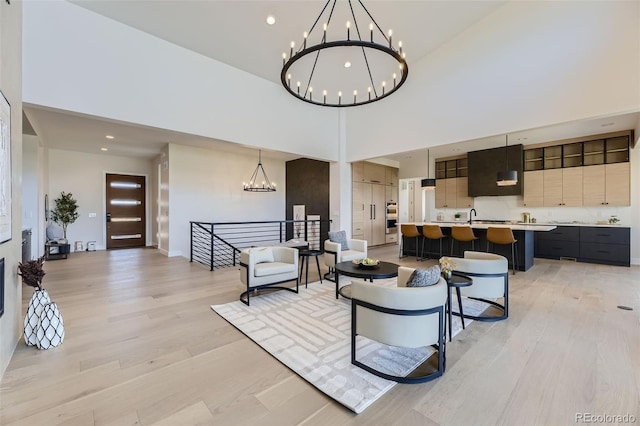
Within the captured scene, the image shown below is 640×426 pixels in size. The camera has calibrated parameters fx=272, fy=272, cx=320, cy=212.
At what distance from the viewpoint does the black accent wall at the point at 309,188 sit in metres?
8.65

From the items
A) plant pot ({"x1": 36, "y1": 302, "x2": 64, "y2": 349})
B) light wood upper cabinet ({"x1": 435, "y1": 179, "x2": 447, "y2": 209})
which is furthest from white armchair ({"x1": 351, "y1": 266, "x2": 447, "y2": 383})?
light wood upper cabinet ({"x1": 435, "y1": 179, "x2": 447, "y2": 209})

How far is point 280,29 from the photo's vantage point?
16.0 feet

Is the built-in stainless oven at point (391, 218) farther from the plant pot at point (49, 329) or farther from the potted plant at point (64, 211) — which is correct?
the potted plant at point (64, 211)

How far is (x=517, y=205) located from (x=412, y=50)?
5.26 meters

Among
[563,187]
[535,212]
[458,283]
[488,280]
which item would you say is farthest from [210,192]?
[563,187]

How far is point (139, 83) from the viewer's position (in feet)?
15.2

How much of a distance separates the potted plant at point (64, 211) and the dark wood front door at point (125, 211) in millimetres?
1000

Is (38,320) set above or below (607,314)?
above

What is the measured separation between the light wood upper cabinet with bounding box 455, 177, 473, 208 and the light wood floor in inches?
197

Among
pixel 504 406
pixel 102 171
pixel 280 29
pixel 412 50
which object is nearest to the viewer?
pixel 504 406

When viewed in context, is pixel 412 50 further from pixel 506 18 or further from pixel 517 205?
pixel 517 205

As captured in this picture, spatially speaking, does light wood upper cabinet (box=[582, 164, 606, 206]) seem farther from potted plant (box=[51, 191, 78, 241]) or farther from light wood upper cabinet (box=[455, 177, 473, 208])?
potted plant (box=[51, 191, 78, 241])

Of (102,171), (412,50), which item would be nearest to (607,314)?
(412,50)

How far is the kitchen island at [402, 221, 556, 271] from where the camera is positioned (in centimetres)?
562
